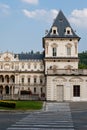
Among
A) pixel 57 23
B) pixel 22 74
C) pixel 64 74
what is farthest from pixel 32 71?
pixel 64 74

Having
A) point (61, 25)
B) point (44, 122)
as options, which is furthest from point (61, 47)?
point (44, 122)

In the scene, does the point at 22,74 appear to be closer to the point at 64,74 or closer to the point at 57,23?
the point at 57,23

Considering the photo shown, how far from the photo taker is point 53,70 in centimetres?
6188

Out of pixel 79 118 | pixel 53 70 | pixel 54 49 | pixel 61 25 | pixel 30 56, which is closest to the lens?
pixel 79 118

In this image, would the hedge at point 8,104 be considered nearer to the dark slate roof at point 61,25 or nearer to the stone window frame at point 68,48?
the dark slate roof at point 61,25

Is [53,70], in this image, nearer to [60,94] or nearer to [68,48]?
[60,94]

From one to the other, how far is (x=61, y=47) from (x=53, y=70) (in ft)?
84.6

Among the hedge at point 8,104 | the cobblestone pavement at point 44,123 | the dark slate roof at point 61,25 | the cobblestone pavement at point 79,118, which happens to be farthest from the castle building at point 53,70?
the cobblestone pavement at point 44,123

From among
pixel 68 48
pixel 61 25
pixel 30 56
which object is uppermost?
pixel 61 25

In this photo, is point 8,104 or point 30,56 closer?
point 8,104

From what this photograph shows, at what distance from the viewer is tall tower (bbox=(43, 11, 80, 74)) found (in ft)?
285

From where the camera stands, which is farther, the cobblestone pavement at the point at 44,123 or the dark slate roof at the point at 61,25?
the dark slate roof at the point at 61,25

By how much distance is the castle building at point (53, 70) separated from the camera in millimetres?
60906

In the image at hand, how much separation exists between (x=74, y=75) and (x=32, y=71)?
55.3m
